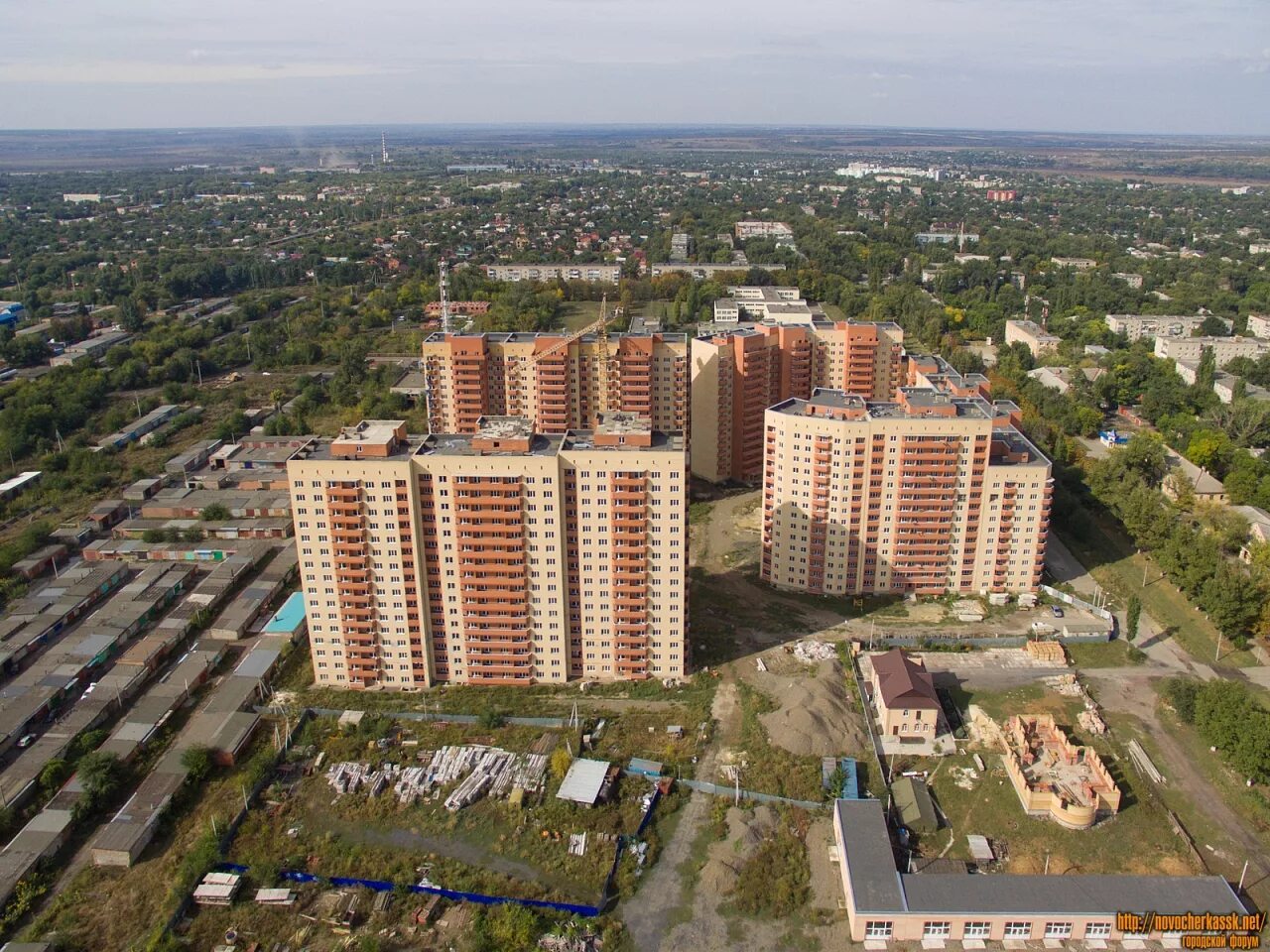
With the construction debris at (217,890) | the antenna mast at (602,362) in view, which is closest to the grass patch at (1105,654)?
the antenna mast at (602,362)

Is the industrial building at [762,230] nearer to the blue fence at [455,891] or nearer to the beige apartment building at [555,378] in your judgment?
the beige apartment building at [555,378]

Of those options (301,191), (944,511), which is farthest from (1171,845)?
(301,191)

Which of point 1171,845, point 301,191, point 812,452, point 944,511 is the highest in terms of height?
point 301,191

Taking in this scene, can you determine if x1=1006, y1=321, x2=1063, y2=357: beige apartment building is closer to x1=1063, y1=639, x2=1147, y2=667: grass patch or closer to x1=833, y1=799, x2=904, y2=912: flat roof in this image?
x1=1063, y1=639, x2=1147, y2=667: grass patch

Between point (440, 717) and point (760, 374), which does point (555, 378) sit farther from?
point (440, 717)

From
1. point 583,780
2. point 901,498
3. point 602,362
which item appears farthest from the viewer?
point 602,362

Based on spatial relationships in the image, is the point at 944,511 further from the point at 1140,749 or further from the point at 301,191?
the point at 301,191

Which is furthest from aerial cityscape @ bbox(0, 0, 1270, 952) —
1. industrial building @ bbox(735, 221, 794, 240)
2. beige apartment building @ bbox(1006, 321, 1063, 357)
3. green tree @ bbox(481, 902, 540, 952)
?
industrial building @ bbox(735, 221, 794, 240)

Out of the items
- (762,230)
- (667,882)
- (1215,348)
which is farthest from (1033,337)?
(667,882)
